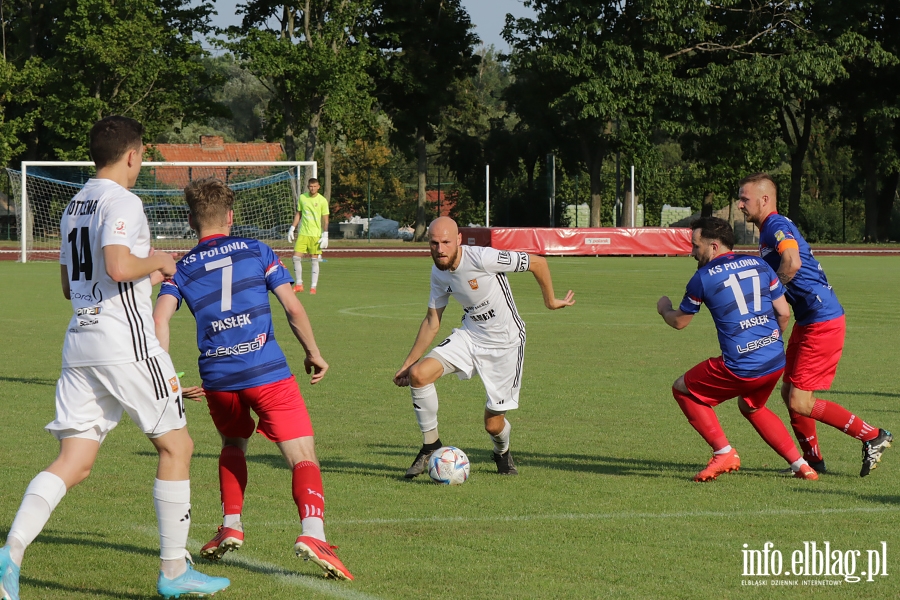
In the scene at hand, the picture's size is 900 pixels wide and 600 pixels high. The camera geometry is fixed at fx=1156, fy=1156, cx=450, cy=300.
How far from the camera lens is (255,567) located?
210 inches

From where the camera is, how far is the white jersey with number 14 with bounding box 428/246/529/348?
7551 millimetres

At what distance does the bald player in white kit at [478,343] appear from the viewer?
7.52m

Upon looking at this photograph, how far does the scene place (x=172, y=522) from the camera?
15.7 ft

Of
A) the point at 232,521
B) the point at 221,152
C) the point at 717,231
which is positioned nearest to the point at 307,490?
the point at 232,521

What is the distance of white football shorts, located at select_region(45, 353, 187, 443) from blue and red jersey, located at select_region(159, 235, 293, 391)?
58cm

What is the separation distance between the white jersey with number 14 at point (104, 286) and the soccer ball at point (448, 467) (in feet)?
9.24

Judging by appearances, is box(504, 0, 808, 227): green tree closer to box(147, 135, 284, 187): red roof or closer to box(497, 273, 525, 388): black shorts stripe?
box(147, 135, 284, 187): red roof

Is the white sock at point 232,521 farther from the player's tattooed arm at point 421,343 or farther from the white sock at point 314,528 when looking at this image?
the player's tattooed arm at point 421,343

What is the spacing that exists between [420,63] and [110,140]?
5907 cm

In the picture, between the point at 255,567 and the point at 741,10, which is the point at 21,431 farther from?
the point at 741,10

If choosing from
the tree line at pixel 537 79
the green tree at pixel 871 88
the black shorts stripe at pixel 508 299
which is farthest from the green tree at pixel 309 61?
the black shorts stripe at pixel 508 299

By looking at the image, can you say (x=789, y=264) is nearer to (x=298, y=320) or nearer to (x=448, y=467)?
(x=448, y=467)

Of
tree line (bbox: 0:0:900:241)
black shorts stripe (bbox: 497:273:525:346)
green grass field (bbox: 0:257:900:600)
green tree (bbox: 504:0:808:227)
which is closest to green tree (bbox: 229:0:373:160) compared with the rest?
tree line (bbox: 0:0:900:241)

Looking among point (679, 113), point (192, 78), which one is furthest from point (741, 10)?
point (192, 78)
